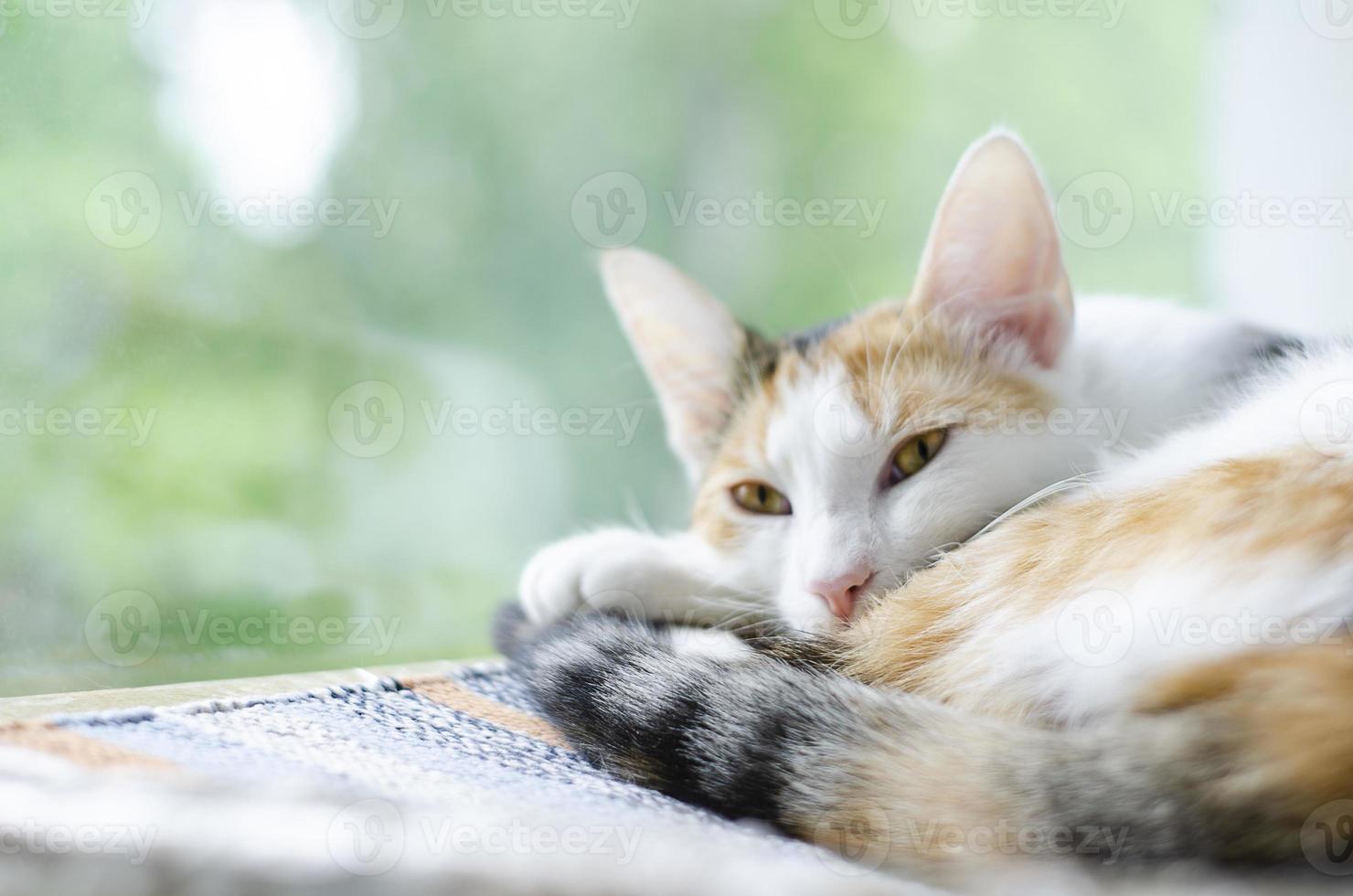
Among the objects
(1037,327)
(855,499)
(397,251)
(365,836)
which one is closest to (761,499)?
(855,499)

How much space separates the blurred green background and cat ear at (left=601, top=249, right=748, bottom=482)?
0.40 meters

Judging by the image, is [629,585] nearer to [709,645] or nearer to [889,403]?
[709,645]

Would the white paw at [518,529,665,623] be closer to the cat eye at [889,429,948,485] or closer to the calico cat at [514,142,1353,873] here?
the calico cat at [514,142,1353,873]

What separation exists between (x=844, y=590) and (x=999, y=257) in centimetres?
52

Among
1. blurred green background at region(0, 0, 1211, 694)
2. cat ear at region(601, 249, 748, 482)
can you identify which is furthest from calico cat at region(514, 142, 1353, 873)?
blurred green background at region(0, 0, 1211, 694)

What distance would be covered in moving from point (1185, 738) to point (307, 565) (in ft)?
5.78

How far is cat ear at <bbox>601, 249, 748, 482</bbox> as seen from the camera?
146 cm

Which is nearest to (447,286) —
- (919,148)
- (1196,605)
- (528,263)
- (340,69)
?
(528,263)

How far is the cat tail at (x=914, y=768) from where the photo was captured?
60 centimetres

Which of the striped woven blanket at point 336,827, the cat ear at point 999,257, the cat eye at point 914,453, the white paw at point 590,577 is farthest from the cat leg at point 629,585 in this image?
the cat ear at point 999,257

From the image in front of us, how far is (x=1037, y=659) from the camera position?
2.63 ft

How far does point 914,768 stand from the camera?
708 mm

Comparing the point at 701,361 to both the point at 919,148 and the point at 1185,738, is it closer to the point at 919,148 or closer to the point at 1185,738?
the point at 1185,738

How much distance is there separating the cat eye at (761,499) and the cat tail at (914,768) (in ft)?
1.31
